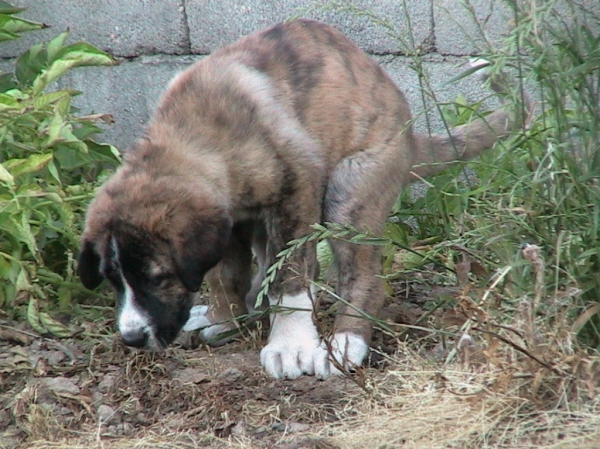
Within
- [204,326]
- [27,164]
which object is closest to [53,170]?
[27,164]

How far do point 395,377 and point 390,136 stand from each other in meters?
1.29

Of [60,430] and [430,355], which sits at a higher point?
[430,355]

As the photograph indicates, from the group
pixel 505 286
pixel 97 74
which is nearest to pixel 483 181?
pixel 505 286

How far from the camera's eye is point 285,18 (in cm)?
569

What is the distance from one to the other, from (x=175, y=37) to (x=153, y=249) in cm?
233

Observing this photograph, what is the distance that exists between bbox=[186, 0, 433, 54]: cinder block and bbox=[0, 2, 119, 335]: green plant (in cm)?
83

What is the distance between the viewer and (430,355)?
12.7 ft

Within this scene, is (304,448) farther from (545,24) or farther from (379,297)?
(545,24)

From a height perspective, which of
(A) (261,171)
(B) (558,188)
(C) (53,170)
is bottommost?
(C) (53,170)

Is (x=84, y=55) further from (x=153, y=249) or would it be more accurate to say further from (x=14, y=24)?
(x=153, y=249)

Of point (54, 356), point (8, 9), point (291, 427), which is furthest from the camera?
point (8, 9)

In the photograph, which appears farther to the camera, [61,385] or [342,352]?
[342,352]

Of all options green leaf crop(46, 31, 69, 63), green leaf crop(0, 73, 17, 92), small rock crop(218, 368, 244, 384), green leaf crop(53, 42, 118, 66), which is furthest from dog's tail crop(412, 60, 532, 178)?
green leaf crop(0, 73, 17, 92)

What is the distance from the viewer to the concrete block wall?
5.66 metres
